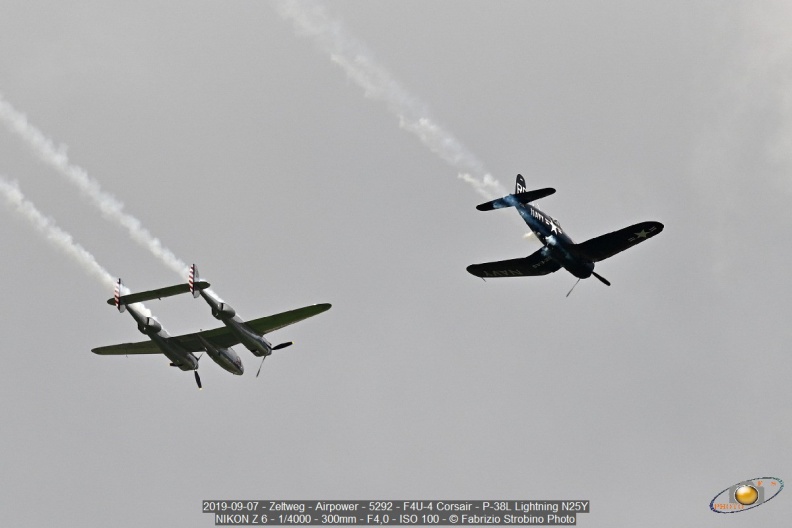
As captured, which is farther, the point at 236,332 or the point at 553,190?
the point at 236,332

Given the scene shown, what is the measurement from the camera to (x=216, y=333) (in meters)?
67.8

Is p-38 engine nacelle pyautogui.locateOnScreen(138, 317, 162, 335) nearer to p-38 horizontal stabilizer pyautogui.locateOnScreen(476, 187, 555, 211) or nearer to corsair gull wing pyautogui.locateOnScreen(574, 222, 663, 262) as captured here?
p-38 horizontal stabilizer pyautogui.locateOnScreen(476, 187, 555, 211)

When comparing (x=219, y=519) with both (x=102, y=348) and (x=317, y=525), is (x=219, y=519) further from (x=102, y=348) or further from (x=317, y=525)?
(x=102, y=348)

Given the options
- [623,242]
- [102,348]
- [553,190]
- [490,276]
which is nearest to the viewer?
[553,190]

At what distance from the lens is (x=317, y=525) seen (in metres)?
63.3

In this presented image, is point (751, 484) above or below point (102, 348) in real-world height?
below

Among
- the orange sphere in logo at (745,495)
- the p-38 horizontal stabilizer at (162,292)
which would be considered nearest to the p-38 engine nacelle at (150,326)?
the p-38 horizontal stabilizer at (162,292)

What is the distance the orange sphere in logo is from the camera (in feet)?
213

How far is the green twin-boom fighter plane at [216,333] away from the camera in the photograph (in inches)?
2391

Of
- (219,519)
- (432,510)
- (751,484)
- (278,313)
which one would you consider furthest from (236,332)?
(751,484)

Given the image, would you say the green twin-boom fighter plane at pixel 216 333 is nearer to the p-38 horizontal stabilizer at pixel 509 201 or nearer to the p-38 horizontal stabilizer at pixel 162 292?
the p-38 horizontal stabilizer at pixel 162 292

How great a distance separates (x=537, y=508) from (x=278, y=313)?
1546 centimetres
